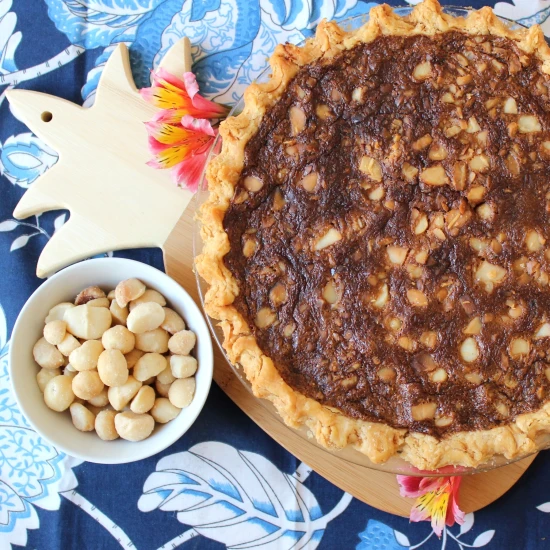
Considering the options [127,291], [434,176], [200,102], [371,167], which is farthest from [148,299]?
[434,176]

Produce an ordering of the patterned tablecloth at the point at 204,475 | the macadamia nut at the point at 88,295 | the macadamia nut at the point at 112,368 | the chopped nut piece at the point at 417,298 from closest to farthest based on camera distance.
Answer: the chopped nut piece at the point at 417,298 < the macadamia nut at the point at 112,368 < the macadamia nut at the point at 88,295 < the patterned tablecloth at the point at 204,475

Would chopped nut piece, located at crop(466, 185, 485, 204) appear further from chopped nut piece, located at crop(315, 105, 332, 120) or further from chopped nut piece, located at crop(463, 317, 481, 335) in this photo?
chopped nut piece, located at crop(315, 105, 332, 120)

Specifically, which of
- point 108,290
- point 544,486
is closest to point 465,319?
point 544,486

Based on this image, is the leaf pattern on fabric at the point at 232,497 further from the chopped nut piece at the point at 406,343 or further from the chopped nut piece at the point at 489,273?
the chopped nut piece at the point at 489,273

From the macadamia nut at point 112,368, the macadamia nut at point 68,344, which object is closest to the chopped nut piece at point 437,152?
the macadamia nut at point 112,368

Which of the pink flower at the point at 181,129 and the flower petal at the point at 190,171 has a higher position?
the pink flower at the point at 181,129

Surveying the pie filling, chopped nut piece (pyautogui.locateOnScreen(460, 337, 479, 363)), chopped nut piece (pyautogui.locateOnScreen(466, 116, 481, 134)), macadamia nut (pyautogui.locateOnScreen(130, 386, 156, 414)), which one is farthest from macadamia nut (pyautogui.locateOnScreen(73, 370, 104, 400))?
chopped nut piece (pyautogui.locateOnScreen(466, 116, 481, 134))

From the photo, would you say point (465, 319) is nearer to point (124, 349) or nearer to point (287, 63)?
point (287, 63)
